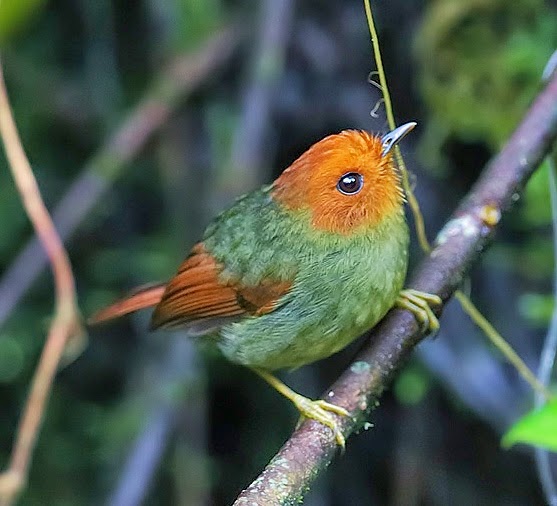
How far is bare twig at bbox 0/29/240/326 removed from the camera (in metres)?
2.97

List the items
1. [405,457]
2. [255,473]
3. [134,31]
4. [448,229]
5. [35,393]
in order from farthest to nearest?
[134,31]
[255,473]
[405,457]
[35,393]
[448,229]

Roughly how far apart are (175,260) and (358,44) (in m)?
0.88

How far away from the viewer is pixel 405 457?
289 centimetres

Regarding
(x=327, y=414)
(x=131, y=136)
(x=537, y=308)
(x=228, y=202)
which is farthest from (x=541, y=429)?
(x=131, y=136)

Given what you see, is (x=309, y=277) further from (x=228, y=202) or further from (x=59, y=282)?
(x=228, y=202)

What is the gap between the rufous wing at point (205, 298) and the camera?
79.0 inches

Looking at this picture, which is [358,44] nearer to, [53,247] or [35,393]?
[53,247]

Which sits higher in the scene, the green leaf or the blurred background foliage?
the green leaf

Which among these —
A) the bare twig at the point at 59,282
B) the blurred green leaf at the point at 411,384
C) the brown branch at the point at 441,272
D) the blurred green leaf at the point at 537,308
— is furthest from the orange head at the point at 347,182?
the blurred green leaf at the point at 411,384

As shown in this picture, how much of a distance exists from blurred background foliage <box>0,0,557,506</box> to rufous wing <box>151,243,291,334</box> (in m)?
0.57

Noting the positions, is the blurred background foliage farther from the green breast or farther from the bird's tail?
the green breast

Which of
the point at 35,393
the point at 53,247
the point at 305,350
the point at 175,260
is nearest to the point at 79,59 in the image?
the point at 175,260

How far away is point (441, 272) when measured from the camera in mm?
1821

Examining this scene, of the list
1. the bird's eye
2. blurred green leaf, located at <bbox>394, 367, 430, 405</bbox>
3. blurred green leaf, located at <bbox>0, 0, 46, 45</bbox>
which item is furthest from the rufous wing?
blurred green leaf, located at <bbox>0, 0, 46, 45</bbox>
